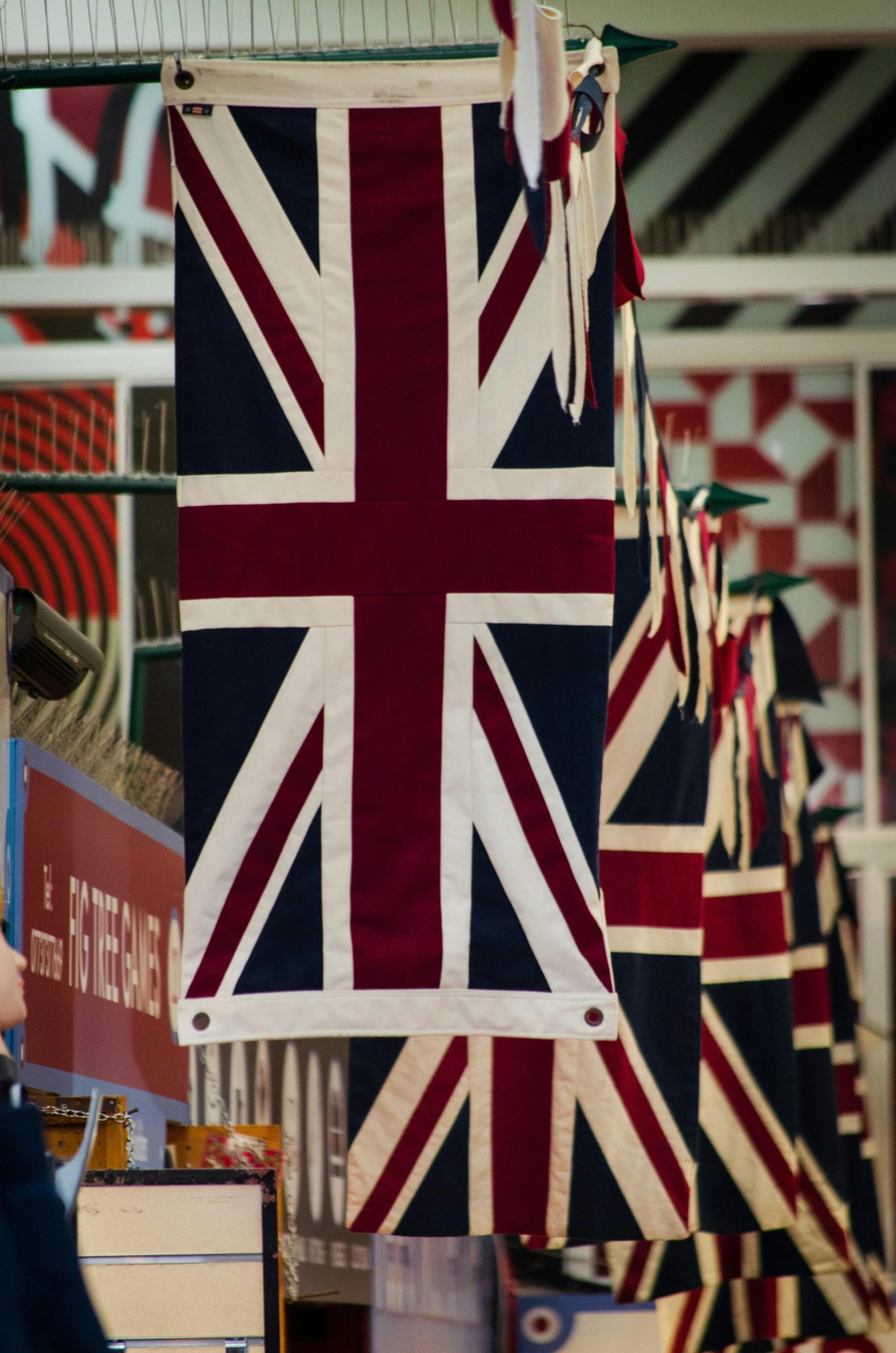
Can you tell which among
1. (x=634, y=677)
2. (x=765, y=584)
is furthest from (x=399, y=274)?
(x=765, y=584)

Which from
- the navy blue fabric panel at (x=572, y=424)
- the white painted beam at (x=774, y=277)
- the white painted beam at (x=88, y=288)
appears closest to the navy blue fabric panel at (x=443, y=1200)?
the navy blue fabric panel at (x=572, y=424)

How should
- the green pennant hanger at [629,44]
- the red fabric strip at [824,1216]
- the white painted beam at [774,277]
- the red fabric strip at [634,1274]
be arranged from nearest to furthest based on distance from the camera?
the green pennant hanger at [629,44], the red fabric strip at [634,1274], the red fabric strip at [824,1216], the white painted beam at [774,277]

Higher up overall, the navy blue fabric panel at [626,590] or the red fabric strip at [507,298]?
the red fabric strip at [507,298]

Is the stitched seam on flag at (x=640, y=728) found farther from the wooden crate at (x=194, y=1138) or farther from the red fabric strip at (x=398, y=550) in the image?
the red fabric strip at (x=398, y=550)

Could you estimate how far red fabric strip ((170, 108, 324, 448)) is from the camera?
2412 millimetres

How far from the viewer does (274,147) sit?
243 centimetres

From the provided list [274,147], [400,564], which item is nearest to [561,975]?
[400,564]

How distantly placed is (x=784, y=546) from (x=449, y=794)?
7.32m

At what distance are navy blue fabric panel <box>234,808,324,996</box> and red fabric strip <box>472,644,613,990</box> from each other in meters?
0.29

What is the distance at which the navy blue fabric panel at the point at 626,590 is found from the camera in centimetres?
375

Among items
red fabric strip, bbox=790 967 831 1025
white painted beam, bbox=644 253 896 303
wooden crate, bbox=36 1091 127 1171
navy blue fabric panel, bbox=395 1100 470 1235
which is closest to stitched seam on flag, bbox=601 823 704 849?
navy blue fabric panel, bbox=395 1100 470 1235

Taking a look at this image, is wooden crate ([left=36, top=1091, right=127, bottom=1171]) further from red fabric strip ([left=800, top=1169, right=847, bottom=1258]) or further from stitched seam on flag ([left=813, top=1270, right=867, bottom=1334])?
stitched seam on flag ([left=813, top=1270, right=867, bottom=1334])

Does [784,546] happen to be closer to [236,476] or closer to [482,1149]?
[482,1149]

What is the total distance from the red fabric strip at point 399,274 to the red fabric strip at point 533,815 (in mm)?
370
